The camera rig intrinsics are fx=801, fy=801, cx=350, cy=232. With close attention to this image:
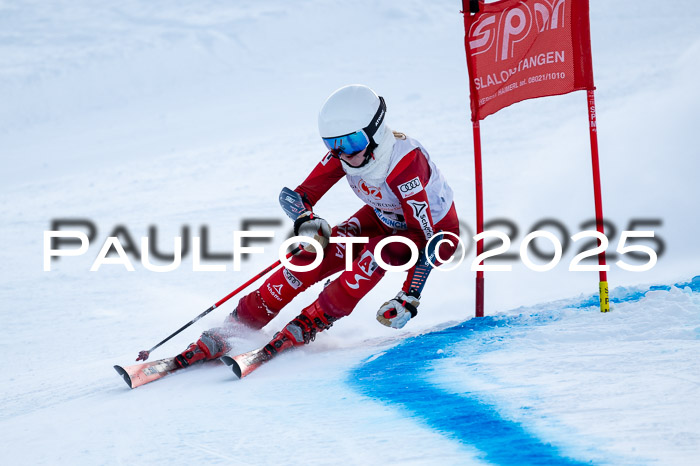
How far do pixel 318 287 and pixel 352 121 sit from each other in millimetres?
1784

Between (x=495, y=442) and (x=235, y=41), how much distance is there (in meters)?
16.2

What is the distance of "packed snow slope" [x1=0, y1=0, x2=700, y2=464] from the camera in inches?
119

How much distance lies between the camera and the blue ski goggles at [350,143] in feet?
12.9

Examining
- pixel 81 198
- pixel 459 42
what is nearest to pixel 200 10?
pixel 459 42

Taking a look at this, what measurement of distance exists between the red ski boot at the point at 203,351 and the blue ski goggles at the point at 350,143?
117 centimetres

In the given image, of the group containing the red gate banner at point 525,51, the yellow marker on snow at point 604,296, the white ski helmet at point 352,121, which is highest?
the red gate banner at point 525,51

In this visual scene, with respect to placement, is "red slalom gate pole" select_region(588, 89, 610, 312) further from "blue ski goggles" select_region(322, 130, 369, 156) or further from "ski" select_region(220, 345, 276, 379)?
"ski" select_region(220, 345, 276, 379)

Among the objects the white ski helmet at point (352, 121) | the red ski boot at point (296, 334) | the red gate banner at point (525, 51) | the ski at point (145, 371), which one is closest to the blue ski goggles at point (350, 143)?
the white ski helmet at point (352, 121)

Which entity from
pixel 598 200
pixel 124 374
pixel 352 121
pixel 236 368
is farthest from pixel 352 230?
pixel 124 374

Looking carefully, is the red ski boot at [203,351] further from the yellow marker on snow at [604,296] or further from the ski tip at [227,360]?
the yellow marker on snow at [604,296]

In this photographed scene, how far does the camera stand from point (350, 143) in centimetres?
397

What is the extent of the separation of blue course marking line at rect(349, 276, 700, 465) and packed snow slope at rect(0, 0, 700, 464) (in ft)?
0.05

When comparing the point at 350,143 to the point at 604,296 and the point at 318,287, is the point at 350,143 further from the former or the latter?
the point at 318,287

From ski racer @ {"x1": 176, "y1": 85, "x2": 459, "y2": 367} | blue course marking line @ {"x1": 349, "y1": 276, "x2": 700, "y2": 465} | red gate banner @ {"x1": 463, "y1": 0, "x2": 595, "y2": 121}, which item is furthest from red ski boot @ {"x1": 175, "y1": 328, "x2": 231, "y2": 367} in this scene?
red gate banner @ {"x1": 463, "y1": 0, "x2": 595, "y2": 121}
